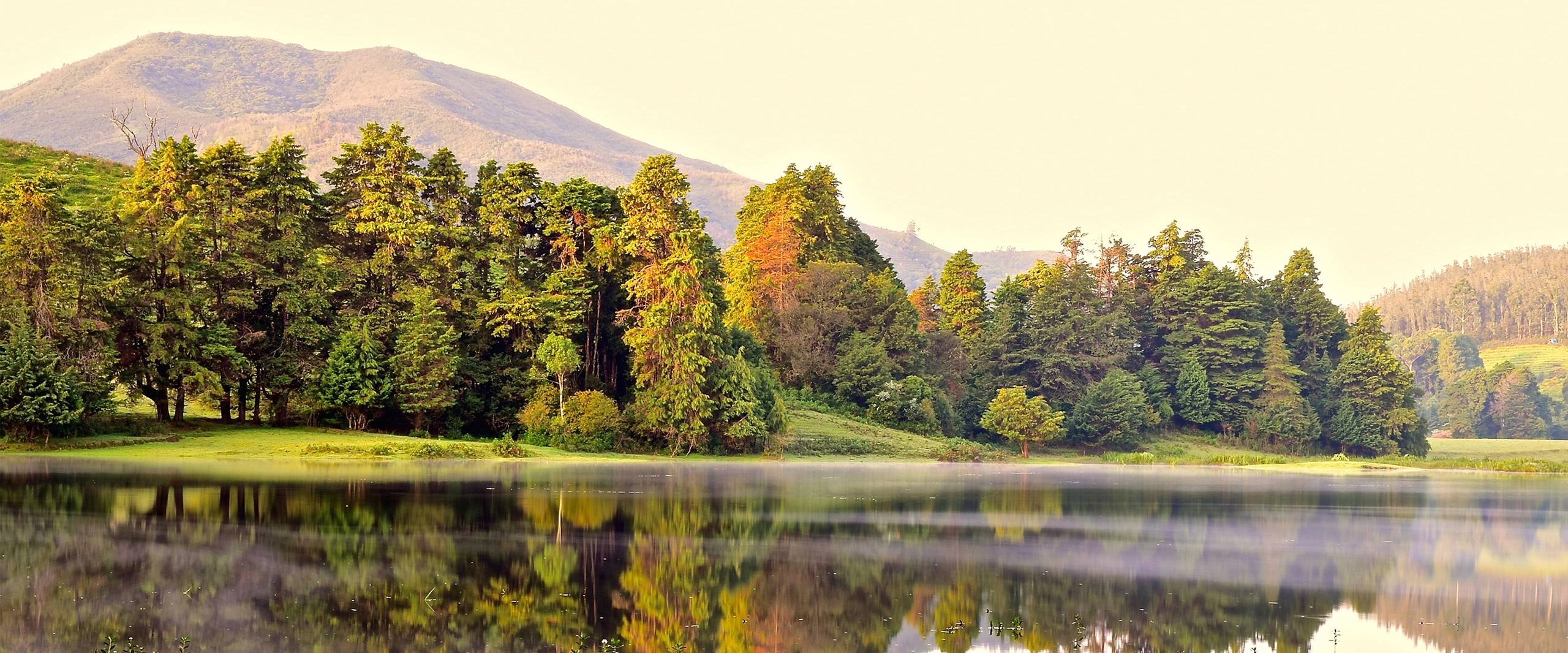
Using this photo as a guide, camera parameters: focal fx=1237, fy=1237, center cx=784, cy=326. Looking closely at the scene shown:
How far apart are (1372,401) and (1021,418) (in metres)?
31.2

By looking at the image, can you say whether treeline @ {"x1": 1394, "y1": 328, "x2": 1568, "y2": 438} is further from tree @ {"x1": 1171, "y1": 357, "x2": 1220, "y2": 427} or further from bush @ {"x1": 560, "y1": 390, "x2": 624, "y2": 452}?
bush @ {"x1": 560, "y1": 390, "x2": 624, "y2": 452}

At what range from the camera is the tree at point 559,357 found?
5453cm

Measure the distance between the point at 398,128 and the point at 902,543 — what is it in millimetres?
45385

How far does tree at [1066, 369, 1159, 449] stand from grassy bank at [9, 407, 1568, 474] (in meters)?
1.46

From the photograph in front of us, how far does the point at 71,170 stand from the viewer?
59250 millimetres

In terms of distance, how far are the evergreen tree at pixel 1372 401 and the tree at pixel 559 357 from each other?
59587 millimetres

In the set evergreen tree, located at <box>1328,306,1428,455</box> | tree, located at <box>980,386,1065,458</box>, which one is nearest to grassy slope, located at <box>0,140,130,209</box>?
tree, located at <box>980,386,1065,458</box>

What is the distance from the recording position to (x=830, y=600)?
1444cm

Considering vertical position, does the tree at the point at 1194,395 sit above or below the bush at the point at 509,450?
above

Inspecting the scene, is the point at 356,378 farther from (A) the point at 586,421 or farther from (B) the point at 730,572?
(B) the point at 730,572

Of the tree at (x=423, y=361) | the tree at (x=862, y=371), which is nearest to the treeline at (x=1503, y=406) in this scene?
the tree at (x=862, y=371)

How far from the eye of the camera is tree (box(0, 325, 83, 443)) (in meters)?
38.7

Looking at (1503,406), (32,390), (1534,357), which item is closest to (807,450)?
(32,390)

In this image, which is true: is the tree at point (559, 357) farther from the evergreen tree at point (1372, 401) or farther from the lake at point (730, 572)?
the evergreen tree at point (1372, 401)
